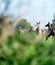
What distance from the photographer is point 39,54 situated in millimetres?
577

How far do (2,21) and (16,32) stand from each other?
63 mm

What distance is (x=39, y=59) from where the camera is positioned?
575 millimetres

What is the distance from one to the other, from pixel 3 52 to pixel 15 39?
0.05 m

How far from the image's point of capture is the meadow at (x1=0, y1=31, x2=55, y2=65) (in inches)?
21.6

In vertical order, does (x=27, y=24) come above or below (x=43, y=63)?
above

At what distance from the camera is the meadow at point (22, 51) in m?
0.55

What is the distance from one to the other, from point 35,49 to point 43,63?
5cm

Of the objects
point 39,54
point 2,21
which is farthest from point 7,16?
point 39,54

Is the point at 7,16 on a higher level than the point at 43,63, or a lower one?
higher

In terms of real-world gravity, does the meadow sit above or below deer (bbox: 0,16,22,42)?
below

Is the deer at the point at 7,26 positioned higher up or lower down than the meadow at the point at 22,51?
higher up

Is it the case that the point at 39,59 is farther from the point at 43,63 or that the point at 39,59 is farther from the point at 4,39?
the point at 4,39

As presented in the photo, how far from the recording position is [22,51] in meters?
0.56

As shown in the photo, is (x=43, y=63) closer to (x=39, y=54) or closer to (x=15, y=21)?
(x=39, y=54)
